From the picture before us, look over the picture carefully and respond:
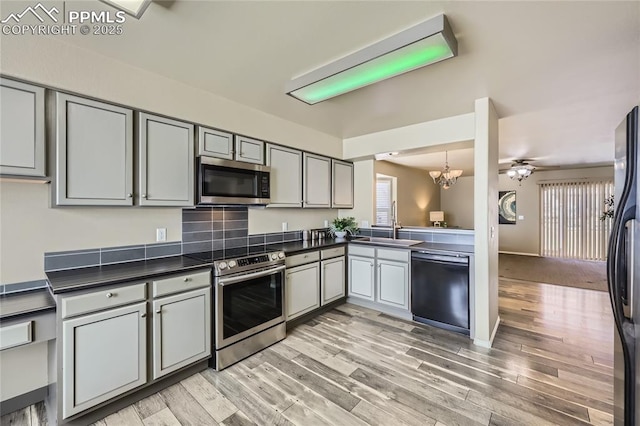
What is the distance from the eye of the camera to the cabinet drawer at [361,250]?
12.0ft

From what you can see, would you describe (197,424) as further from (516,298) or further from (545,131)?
(545,131)

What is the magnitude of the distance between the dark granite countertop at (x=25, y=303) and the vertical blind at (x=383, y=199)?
5807mm

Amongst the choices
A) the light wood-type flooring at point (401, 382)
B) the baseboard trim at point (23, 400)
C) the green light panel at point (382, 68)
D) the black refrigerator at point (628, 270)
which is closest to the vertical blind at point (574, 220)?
the light wood-type flooring at point (401, 382)

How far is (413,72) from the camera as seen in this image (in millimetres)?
2250

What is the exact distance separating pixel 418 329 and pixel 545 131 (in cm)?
340

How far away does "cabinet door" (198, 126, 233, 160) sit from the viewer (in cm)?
260

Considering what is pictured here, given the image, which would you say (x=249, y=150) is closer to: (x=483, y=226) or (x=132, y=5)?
(x=132, y=5)

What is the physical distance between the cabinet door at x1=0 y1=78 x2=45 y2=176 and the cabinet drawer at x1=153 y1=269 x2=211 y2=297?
1054 mm

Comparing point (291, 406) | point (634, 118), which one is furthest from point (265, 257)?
point (634, 118)

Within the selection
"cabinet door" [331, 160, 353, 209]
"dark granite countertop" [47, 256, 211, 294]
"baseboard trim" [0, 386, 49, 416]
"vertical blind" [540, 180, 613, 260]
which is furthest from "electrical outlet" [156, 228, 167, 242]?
"vertical blind" [540, 180, 613, 260]

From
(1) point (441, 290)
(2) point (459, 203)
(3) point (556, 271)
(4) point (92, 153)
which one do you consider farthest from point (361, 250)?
(2) point (459, 203)

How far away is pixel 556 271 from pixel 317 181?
5752mm

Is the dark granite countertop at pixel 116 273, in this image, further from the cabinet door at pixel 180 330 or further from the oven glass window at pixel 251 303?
the oven glass window at pixel 251 303

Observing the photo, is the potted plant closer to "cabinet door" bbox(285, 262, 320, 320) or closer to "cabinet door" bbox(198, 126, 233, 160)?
"cabinet door" bbox(285, 262, 320, 320)
